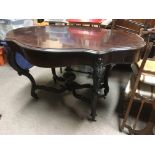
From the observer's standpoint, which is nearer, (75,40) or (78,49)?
(78,49)

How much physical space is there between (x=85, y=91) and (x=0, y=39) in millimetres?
1567

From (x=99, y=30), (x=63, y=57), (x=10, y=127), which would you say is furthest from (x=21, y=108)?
(x=99, y=30)

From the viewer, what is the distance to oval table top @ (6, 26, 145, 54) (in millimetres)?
1278

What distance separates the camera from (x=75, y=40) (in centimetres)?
146

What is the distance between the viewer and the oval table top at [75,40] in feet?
4.19

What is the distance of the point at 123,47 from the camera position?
1.30 metres
